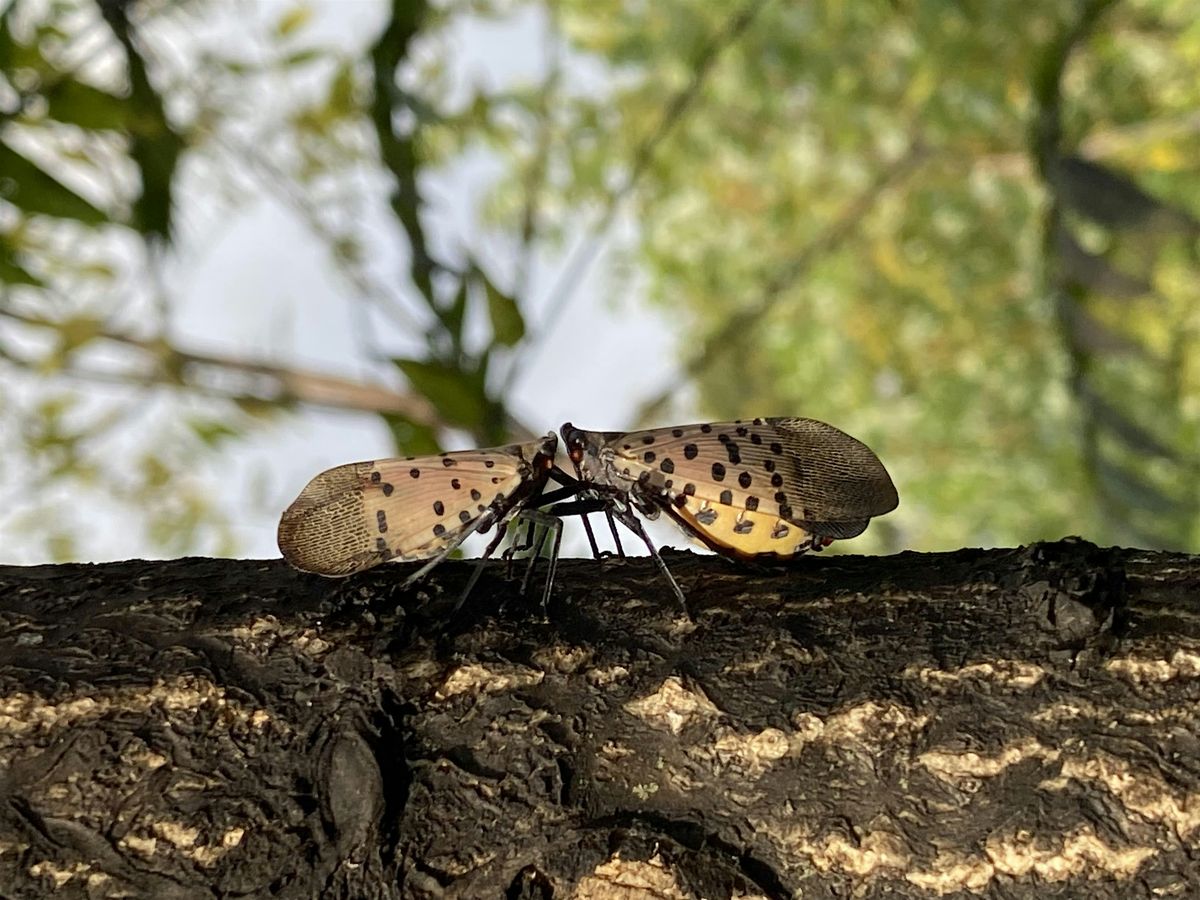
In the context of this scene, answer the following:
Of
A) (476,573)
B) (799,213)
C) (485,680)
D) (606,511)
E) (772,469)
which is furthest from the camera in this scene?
(799,213)

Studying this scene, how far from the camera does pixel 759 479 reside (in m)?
1.20

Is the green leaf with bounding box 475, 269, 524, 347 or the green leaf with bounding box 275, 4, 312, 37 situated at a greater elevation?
the green leaf with bounding box 275, 4, 312, 37

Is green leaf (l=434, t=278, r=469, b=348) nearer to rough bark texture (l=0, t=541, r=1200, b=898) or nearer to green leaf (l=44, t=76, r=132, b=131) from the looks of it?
green leaf (l=44, t=76, r=132, b=131)

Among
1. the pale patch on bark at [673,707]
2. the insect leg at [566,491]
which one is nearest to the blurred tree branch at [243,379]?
the insect leg at [566,491]

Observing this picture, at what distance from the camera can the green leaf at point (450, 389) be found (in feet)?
6.74

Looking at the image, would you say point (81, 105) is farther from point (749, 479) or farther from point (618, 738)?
point (618, 738)

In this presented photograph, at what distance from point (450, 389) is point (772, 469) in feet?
3.44

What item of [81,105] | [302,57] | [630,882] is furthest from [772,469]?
[302,57]

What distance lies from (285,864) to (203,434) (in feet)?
8.18

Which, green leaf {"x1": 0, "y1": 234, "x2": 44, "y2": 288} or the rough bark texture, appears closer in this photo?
the rough bark texture

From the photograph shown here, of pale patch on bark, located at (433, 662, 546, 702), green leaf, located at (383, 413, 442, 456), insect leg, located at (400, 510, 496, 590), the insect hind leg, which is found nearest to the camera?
pale patch on bark, located at (433, 662, 546, 702)

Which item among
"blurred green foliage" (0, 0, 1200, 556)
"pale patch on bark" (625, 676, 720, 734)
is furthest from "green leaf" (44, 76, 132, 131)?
"pale patch on bark" (625, 676, 720, 734)

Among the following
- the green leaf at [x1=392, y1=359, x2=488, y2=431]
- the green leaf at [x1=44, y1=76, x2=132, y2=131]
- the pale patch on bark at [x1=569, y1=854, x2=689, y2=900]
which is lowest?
the pale patch on bark at [x1=569, y1=854, x2=689, y2=900]

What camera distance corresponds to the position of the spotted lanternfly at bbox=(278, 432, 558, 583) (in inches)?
40.9
